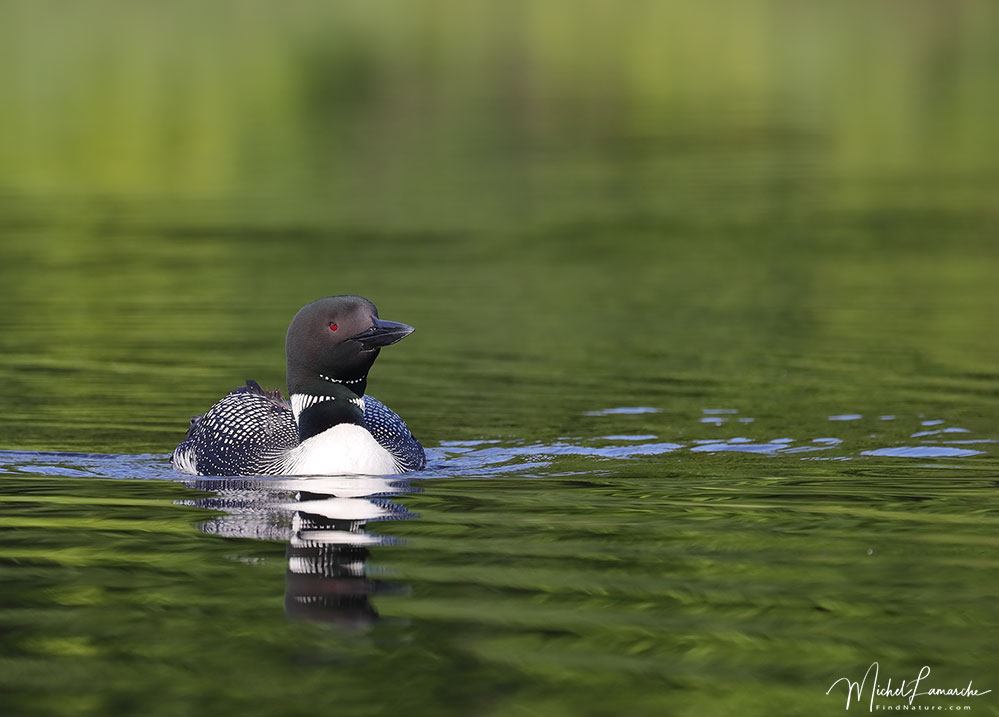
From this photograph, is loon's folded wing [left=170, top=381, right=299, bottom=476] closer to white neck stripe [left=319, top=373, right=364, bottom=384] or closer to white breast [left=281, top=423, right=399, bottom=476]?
white breast [left=281, top=423, right=399, bottom=476]

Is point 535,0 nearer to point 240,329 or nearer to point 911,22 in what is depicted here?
point 911,22


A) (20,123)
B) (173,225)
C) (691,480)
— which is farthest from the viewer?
(20,123)

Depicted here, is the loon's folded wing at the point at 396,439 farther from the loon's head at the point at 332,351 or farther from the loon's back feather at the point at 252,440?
the loon's head at the point at 332,351

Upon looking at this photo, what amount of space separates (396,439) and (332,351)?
0.57m

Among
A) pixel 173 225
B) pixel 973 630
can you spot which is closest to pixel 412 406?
pixel 973 630

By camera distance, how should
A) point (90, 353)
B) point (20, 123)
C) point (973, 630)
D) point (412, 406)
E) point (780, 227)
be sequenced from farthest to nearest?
1. point (20, 123)
2. point (780, 227)
3. point (90, 353)
4. point (412, 406)
5. point (973, 630)

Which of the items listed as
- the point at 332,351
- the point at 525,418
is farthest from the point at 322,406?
the point at 525,418

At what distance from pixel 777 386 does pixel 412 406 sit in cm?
234

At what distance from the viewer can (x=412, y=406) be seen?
37.9 feet

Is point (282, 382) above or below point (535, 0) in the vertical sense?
below

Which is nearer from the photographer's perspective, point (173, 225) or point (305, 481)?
point (305, 481)

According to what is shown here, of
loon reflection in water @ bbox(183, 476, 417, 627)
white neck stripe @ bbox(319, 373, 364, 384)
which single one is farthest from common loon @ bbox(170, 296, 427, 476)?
loon reflection in water @ bbox(183, 476, 417, 627)
